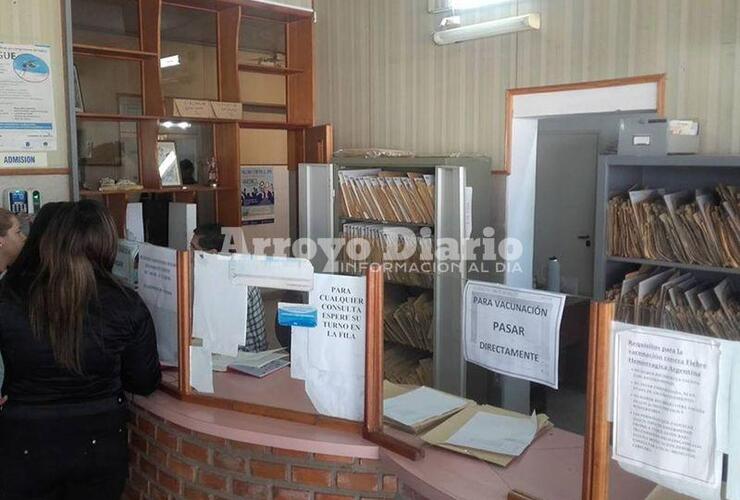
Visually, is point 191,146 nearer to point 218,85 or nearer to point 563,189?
point 218,85

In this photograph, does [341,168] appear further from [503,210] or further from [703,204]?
[703,204]

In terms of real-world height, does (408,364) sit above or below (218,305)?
below

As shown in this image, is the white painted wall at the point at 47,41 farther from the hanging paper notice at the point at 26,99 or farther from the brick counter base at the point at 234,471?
the brick counter base at the point at 234,471

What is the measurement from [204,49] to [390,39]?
1478 millimetres

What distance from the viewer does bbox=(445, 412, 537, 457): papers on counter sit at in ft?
5.82

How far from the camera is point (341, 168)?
4.49m

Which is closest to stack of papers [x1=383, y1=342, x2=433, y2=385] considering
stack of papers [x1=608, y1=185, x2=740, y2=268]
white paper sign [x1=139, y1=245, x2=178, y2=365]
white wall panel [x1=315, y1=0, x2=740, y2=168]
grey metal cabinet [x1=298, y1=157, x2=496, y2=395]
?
grey metal cabinet [x1=298, y1=157, x2=496, y2=395]

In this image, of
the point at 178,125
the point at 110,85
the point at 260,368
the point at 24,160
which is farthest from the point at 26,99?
the point at 260,368

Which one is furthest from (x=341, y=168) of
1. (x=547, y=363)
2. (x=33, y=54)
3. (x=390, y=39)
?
(x=547, y=363)

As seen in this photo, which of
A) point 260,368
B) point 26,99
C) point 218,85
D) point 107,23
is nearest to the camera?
point 260,368

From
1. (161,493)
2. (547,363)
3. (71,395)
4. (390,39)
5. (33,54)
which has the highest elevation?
(390,39)

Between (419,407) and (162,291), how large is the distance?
902mm

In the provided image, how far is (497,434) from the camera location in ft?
6.12

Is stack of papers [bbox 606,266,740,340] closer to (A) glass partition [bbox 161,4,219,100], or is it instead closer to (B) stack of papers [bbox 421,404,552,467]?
(B) stack of papers [bbox 421,404,552,467]
